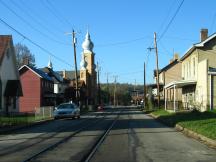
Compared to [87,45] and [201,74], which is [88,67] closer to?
[87,45]

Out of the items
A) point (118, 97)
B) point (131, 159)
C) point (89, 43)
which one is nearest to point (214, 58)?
point (131, 159)

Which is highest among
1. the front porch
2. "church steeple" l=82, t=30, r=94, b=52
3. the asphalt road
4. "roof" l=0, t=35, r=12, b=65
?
"church steeple" l=82, t=30, r=94, b=52

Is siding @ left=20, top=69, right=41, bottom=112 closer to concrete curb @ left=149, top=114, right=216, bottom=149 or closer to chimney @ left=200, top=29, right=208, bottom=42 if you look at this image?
chimney @ left=200, top=29, right=208, bottom=42

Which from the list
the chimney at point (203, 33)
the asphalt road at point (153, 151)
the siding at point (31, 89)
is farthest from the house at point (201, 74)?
the siding at point (31, 89)

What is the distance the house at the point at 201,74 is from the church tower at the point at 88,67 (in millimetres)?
76159

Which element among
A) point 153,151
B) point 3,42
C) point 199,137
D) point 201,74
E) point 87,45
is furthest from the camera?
point 87,45

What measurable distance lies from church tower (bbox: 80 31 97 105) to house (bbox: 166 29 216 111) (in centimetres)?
7616

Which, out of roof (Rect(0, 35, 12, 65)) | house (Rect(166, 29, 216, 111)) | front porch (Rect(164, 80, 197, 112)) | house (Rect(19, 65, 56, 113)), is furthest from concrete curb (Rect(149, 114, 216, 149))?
house (Rect(19, 65, 56, 113))

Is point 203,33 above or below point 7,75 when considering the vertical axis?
above

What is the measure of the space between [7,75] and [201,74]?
19.9 metres

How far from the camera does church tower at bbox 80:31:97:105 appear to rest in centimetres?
13138

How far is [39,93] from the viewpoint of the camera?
76000mm

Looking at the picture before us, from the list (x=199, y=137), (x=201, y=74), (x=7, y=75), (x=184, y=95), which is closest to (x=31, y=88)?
(x=7, y=75)

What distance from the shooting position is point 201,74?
4547 centimetres
